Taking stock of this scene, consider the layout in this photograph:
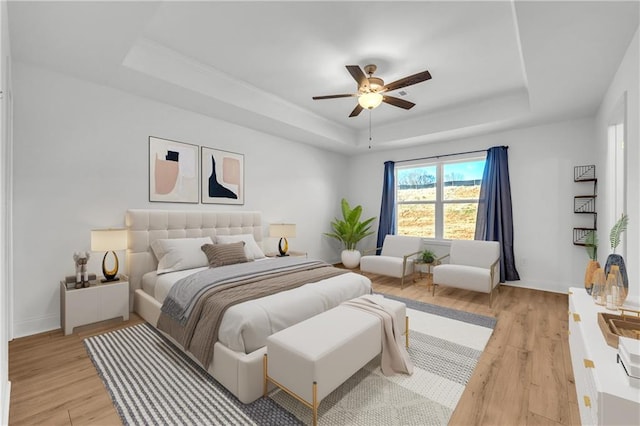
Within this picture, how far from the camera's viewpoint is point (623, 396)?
1052 mm

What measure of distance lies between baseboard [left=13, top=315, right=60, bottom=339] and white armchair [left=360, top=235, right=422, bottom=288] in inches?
162

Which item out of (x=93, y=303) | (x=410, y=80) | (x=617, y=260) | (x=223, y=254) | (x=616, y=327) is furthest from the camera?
(x=223, y=254)

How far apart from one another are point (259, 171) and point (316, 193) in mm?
1543

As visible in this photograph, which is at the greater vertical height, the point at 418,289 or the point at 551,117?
the point at 551,117

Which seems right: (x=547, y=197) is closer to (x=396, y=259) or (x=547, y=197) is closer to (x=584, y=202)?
(x=584, y=202)

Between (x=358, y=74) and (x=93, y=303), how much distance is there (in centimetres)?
354

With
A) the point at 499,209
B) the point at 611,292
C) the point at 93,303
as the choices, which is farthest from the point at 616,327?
the point at 93,303

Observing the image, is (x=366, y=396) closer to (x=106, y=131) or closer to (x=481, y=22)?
(x=481, y=22)

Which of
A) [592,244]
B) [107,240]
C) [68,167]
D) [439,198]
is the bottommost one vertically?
[592,244]

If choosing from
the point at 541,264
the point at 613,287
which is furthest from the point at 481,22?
the point at 541,264

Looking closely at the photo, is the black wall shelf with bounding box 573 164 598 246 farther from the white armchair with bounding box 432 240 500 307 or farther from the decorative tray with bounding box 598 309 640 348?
the decorative tray with bounding box 598 309 640 348

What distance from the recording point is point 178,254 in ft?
10.9

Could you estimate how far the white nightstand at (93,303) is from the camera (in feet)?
9.15

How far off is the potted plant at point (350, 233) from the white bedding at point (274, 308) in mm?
2927
